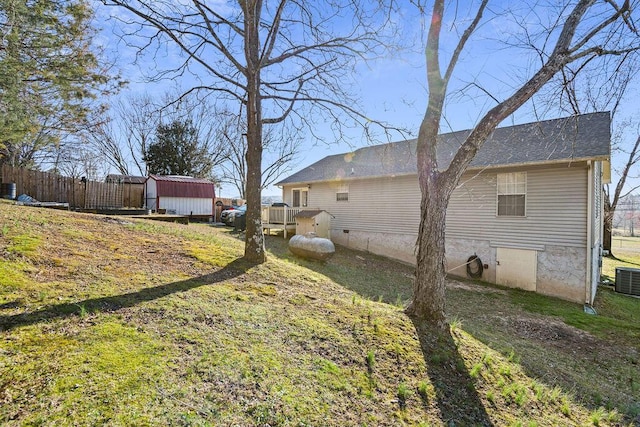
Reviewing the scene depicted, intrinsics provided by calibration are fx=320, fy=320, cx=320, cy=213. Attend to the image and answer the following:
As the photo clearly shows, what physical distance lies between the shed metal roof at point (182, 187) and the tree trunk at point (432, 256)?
17.8 metres

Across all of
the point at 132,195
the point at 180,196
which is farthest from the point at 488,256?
the point at 132,195

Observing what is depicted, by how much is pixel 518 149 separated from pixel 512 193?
1482mm

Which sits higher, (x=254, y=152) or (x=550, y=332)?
(x=254, y=152)

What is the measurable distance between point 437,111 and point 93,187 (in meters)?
17.0

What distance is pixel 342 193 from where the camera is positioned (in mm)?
14586

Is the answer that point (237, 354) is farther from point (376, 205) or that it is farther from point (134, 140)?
point (134, 140)

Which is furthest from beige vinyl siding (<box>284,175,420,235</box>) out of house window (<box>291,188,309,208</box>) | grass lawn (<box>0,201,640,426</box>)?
grass lawn (<box>0,201,640,426</box>)

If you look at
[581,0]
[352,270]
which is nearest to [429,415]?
[581,0]

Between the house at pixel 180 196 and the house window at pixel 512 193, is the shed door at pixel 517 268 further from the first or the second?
the house at pixel 180 196

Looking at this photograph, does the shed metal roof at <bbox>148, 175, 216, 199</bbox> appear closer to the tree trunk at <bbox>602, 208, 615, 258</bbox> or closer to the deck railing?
the deck railing

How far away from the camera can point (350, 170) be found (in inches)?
569

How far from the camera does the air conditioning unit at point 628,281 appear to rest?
10641 millimetres

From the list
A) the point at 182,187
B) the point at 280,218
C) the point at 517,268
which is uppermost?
the point at 182,187

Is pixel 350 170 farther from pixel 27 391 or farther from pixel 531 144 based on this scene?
pixel 27 391
